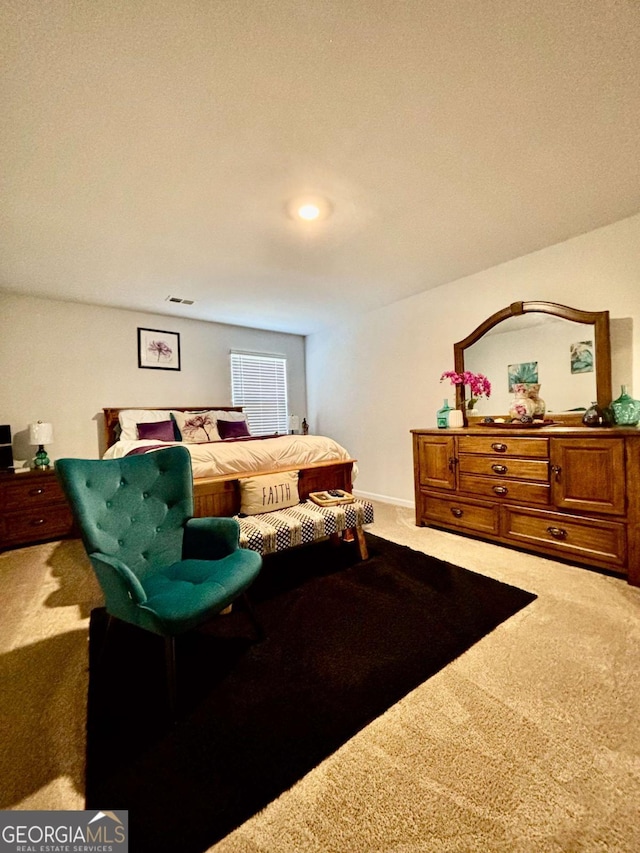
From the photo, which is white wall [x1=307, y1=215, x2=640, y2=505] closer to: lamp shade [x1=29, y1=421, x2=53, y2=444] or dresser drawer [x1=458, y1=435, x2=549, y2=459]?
dresser drawer [x1=458, y1=435, x2=549, y2=459]

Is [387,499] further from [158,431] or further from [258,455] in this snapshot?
[158,431]

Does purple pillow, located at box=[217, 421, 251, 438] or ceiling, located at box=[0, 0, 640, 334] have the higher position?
ceiling, located at box=[0, 0, 640, 334]

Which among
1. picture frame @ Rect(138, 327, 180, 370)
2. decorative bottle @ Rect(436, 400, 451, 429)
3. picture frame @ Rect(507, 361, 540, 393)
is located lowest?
decorative bottle @ Rect(436, 400, 451, 429)

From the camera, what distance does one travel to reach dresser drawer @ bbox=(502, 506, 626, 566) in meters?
2.22

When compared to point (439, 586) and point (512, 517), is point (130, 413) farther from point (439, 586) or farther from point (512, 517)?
point (512, 517)

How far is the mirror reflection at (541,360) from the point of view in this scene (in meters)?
2.74

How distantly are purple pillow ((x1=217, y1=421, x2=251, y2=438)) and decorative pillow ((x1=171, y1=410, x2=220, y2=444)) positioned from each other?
74 millimetres

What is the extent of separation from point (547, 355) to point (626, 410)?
0.76m

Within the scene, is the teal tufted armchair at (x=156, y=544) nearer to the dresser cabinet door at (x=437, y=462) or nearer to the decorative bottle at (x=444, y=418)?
the dresser cabinet door at (x=437, y=462)

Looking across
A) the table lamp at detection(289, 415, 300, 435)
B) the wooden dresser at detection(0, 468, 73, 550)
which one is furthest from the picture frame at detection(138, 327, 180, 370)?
the table lamp at detection(289, 415, 300, 435)

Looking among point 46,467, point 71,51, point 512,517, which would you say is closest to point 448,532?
point 512,517

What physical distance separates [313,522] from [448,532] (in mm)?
1556

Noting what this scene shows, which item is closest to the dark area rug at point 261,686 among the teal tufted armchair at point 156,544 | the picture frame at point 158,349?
the teal tufted armchair at point 156,544

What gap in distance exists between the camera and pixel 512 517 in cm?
272
